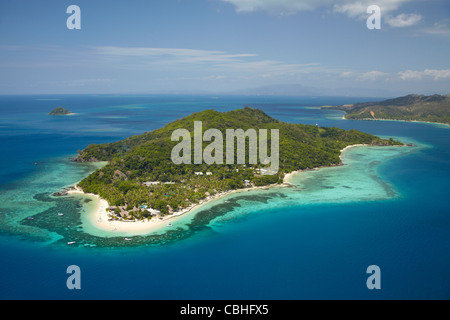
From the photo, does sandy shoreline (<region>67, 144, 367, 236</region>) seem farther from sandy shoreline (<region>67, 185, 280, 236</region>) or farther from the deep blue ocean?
the deep blue ocean

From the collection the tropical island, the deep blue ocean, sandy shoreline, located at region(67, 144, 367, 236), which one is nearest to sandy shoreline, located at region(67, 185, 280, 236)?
sandy shoreline, located at region(67, 144, 367, 236)

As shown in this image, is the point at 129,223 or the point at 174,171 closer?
the point at 129,223

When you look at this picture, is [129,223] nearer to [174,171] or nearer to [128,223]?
[128,223]

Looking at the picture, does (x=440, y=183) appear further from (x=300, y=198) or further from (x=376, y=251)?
(x=376, y=251)

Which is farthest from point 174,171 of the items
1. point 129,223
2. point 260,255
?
point 260,255

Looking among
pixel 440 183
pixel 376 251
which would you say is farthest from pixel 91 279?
pixel 440 183

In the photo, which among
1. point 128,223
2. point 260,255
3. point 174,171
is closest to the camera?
point 260,255

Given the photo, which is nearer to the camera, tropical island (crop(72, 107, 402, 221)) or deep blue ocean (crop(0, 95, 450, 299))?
deep blue ocean (crop(0, 95, 450, 299))

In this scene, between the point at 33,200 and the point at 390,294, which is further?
the point at 33,200
